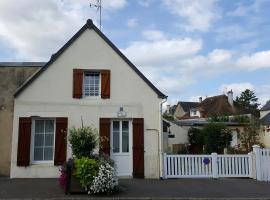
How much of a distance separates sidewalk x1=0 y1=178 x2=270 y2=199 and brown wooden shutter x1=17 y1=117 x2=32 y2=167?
35.2 inches

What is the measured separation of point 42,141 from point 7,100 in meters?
2.43

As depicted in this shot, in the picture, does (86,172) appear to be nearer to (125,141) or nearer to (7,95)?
(125,141)

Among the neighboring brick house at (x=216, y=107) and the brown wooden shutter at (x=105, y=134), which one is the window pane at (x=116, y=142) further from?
the neighboring brick house at (x=216, y=107)

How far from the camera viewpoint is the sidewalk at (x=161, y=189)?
37.2 feet

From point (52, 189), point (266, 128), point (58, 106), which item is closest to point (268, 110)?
point (266, 128)

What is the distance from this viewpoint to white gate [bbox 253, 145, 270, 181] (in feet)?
51.5

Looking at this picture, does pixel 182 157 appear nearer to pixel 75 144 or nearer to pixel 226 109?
pixel 75 144

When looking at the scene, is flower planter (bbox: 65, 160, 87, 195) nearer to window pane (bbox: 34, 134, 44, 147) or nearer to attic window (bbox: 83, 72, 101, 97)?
window pane (bbox: 34, 134, 44, 147)

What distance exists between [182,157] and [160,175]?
118 cm

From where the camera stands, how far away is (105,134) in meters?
15.8

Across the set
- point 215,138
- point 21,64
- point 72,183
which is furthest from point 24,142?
point 215,138

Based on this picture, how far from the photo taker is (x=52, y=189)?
12352 millimetres

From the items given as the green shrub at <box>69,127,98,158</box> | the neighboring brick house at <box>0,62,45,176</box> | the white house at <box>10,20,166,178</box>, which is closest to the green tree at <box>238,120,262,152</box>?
the white house at <box>10,20,166,178</box>

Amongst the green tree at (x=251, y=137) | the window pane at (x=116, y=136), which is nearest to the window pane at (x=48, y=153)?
the window pane at (x=116, y=136)
